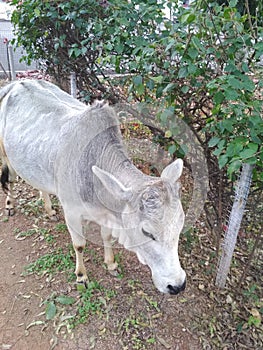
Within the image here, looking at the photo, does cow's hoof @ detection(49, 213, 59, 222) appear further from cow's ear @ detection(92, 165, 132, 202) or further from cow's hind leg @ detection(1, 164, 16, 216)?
cow's ear @ detection(92, 165, 132, 202)

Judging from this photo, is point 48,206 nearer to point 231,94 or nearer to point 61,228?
point 61,228

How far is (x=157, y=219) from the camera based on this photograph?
1.77m

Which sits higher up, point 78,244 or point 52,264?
point 78,244

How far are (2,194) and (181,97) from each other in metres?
2.93

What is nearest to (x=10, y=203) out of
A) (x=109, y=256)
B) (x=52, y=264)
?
(x=52, y=264)

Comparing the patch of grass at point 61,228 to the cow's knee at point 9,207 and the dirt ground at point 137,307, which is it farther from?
the cow's knee at point 9,207

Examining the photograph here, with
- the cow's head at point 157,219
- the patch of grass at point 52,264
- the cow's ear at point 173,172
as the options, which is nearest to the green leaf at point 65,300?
the patch of grass at point 52,264

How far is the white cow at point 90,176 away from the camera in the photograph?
1859 millimetres

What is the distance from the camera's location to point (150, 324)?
2533mm

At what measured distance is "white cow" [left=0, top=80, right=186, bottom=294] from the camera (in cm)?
186

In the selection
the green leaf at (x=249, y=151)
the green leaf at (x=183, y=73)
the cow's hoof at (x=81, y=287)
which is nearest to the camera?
the green leaf at (x=249, y=151)

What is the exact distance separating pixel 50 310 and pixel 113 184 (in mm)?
1443

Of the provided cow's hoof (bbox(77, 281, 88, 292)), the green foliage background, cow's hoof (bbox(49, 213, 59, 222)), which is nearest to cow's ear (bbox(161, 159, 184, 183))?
the green foliage background

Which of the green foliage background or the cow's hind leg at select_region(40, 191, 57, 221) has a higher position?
the green foliage background
